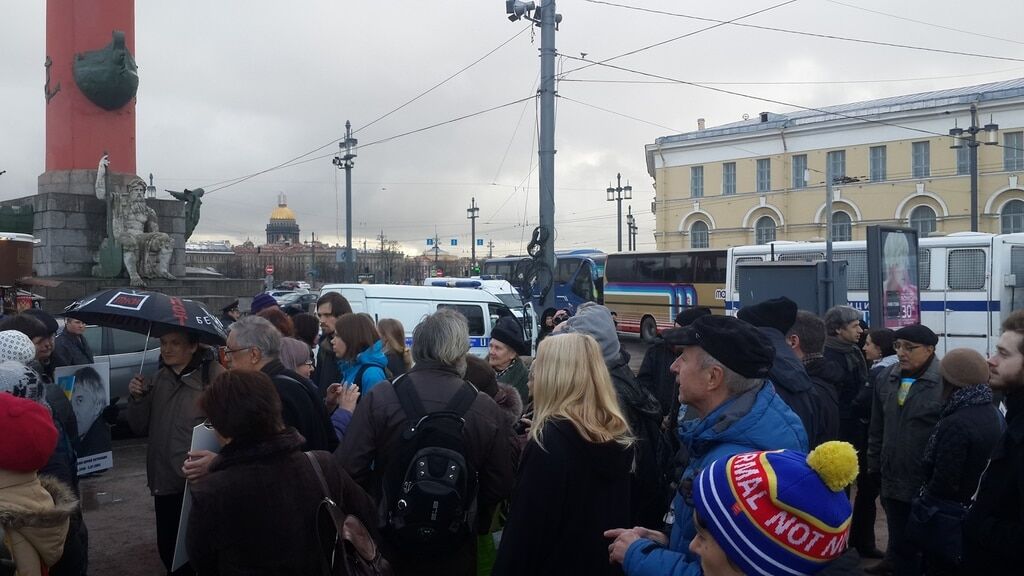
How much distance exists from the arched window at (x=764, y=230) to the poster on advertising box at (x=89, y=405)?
144ft

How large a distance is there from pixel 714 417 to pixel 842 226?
4422 centimetres

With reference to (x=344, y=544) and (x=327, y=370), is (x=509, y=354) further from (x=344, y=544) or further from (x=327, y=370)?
(x=344, y=544)

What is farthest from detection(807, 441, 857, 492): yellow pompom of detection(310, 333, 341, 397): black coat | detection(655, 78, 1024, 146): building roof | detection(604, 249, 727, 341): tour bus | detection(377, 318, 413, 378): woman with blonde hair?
detection(655, 78, 1024, 146): building roof

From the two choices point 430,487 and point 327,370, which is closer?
point 430,487

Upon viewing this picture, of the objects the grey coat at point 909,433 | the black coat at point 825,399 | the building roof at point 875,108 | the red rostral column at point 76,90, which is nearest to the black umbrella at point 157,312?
the black coat at point 825,399

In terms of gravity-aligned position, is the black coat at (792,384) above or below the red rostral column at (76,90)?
below

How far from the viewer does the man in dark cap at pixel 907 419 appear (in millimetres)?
5199

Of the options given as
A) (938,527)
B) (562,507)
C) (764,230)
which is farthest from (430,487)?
(764,230)

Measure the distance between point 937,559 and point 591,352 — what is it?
2001 millimetres

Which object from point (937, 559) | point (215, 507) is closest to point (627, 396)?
point (937, 559)

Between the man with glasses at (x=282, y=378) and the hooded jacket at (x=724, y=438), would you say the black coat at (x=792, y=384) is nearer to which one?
the hooded jacket at (x=724, y=438)

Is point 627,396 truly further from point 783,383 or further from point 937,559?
point 937,559

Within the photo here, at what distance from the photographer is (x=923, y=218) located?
136 ft

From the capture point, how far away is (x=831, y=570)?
1.88 m
